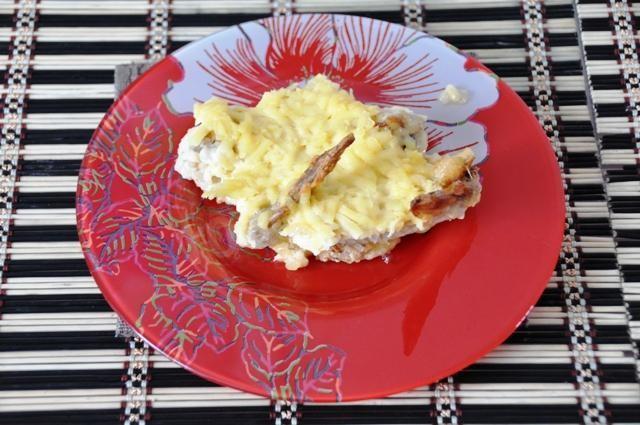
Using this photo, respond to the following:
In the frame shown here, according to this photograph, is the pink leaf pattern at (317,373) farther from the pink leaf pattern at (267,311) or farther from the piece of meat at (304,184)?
the piece of meat at (304,184)

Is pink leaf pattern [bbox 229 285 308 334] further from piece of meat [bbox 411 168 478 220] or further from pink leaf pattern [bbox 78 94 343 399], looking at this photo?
piece of meat [bbox 411 168 478 220]

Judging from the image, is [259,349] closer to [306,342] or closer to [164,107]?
[306,342]

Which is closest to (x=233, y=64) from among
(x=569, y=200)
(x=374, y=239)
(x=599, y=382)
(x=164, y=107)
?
(x=164, y=107)

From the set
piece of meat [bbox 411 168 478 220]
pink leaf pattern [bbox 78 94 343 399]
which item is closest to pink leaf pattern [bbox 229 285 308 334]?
pink leaf pattern [bbox 78 94 343 399]

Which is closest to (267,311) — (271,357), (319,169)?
(271,357)

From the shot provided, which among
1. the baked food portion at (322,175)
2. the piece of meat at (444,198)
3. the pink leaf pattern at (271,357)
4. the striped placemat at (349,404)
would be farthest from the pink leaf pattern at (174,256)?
the piece of meat at (444,198)

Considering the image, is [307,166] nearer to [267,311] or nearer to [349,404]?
[267,311]
